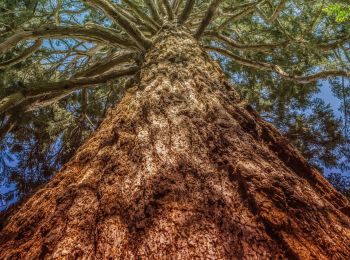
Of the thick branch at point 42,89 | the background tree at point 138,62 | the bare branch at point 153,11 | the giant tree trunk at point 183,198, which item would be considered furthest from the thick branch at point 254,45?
the giant tree trunk at point 183,198

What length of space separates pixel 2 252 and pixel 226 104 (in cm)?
140

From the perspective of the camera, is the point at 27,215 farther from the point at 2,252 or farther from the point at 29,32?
the point at 29,32

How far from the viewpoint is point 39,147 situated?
15.7ft

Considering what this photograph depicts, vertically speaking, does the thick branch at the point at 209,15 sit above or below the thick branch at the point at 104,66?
above

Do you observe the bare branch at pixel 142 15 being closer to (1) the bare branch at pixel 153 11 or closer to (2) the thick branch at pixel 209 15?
(1) the bare branch at pixel 153 11

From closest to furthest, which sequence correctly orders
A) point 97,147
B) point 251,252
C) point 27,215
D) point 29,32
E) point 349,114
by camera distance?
point 251,252 → point 27,215 → point 97,147 → point 29,32 → point 349,114

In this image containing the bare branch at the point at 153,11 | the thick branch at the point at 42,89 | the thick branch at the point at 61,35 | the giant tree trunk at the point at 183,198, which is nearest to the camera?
the giant tree trunk at the point at 183,198

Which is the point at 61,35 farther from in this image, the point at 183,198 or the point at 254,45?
the point at 183,198

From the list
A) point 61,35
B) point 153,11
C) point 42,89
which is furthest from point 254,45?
point 42,89

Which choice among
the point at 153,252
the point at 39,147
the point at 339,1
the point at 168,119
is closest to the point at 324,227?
the point at 153,252

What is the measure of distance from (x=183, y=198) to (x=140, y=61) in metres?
2.22

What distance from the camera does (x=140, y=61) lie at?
306 cm

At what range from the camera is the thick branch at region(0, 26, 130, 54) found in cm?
296

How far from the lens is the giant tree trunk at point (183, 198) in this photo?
94 cm
